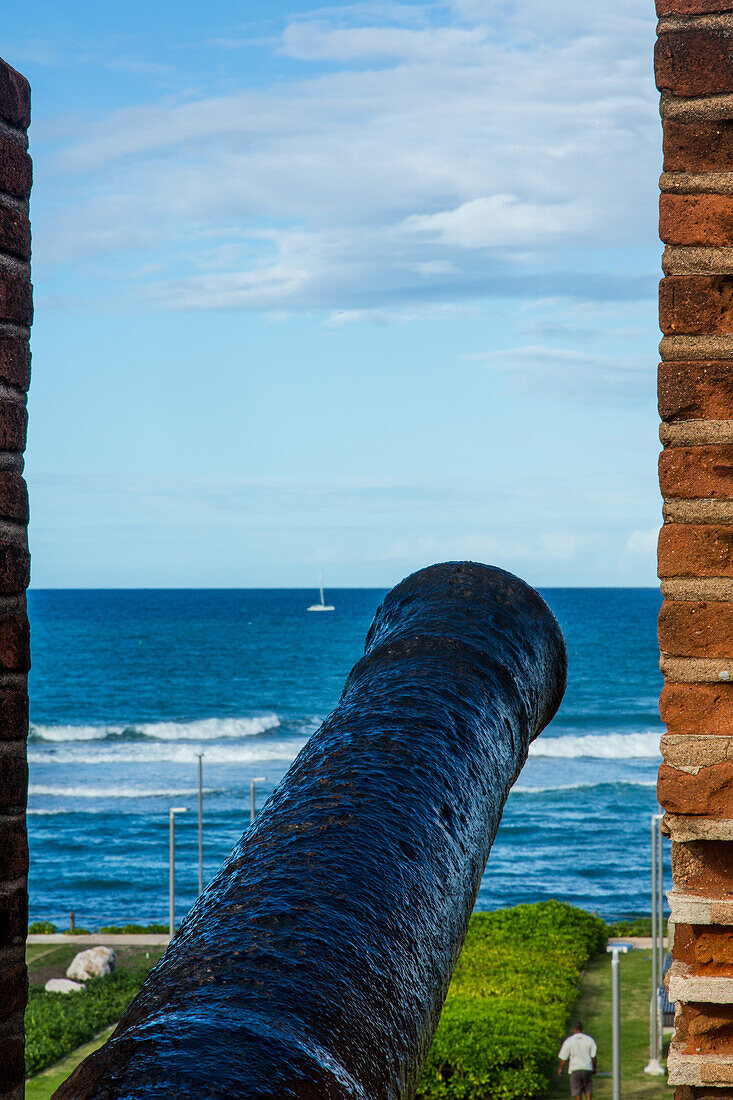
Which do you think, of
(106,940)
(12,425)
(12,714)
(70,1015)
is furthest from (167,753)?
(12,425)

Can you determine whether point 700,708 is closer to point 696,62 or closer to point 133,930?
point 696,62

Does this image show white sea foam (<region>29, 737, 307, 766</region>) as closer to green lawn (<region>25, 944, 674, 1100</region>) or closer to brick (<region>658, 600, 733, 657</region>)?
green lawn (<region>25, 944, 674, 1100</region>)

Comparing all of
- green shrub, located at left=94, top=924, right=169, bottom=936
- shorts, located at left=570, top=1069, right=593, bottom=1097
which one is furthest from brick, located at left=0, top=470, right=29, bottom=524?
green shrub, located at left=94, top=924, right=169, bottom=936

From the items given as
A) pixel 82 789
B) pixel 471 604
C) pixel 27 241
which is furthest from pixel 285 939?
pixel 82 789

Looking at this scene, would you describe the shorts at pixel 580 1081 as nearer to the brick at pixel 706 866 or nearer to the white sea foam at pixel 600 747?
the brick at pixel 706 866

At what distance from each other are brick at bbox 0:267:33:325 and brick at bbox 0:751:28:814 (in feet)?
3.54

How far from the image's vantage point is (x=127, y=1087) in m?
1.27

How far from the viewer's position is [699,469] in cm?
361

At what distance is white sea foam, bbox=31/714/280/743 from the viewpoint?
66812mm

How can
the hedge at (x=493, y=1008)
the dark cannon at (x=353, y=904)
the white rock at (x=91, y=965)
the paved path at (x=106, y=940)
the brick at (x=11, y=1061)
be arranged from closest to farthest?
1. the dark cannon at (x=353, y=904)
2. the brick at (x=11, y=1061)
3. the hedge at (x=493, y=1008)
4. the white rock at (x=91, y=965)
5. the paved path at (x=106, y=940)

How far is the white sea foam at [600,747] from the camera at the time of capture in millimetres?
59438

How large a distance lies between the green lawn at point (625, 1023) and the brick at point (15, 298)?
14546 mm

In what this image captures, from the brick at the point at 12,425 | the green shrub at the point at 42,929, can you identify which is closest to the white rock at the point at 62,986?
the green shrub at the point at 42,929

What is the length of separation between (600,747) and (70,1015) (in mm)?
43474
